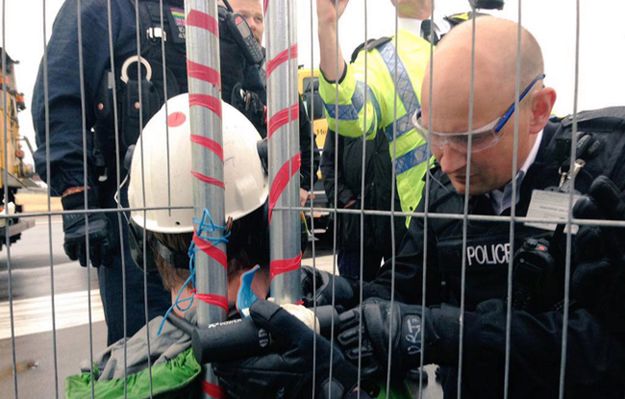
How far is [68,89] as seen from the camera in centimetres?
169

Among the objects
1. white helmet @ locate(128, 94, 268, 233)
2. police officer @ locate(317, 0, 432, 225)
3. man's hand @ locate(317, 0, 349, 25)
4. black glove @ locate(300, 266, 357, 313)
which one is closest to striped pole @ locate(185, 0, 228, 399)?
white helmet @ locate(128, 94, 268, 233)

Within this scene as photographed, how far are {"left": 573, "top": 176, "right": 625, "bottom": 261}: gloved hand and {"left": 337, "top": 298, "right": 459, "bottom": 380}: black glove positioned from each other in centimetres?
27

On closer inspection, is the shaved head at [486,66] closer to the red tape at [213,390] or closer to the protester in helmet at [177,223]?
the protester in helmet at [177,223]

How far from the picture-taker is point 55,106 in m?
1.69

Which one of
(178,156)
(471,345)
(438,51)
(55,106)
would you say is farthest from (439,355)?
(55,106)

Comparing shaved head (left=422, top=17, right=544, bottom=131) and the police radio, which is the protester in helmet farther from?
the police radio

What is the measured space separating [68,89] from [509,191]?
4.85 feet

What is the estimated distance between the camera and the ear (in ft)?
3.36

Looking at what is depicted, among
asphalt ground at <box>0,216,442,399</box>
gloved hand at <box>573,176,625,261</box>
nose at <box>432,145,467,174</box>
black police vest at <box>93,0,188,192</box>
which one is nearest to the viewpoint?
gloved hand at <box>573,176,625,261</box>

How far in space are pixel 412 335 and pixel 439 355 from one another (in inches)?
3.4

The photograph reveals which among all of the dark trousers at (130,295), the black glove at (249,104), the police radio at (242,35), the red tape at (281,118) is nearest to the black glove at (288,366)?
the red tape at (281,118)

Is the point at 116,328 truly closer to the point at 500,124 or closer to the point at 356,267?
the point at 356,267

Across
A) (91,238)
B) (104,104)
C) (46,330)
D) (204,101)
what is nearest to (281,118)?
(204,101)

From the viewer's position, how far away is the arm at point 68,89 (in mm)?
1648
